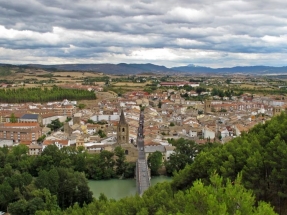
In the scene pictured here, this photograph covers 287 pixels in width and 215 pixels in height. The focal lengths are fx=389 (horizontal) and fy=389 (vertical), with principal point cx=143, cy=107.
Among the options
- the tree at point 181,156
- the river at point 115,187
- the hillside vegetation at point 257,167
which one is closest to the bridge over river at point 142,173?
the river at point 115,187

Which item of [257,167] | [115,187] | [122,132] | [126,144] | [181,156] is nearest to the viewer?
[257,167]

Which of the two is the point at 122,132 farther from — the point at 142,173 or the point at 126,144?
the point at 142,173

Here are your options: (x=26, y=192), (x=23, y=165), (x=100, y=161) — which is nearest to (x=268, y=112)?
(x=100, y=161)

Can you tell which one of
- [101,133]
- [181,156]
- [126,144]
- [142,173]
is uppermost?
[126,144]

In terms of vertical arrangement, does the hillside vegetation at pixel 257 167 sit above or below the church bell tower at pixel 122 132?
above

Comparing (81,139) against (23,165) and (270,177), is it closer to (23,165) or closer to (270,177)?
(23,165)

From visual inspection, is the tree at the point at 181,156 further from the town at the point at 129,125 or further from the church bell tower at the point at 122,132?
the church bell tower at the point at 122,132

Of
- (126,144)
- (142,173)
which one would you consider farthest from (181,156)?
(126,144)

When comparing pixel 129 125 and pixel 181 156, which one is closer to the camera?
pixel 181 156

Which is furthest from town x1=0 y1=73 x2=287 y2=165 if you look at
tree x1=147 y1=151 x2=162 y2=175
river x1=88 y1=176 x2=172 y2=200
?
river x1=88 y1=176 x2=172 y2=200

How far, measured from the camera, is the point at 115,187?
24922 millimetres

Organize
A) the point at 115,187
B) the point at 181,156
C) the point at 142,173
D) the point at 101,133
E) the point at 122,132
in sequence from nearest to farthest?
the point at 142,173
the point at 115,187
the point at 181,156
the point at 122,132
the point at 101,133

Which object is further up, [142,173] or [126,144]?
[126,144]

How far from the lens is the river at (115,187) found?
23.2 meters
